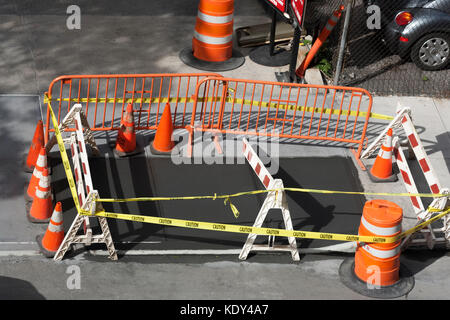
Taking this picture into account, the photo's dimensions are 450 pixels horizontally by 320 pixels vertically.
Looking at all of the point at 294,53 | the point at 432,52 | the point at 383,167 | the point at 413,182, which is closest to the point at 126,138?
the point at 294,53

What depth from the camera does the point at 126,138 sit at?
35.5 feet

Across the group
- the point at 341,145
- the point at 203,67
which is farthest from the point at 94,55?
the point at 341,145

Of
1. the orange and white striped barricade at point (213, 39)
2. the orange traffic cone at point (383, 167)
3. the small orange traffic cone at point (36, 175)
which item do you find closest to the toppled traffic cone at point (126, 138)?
the small orange traffic cone at point (36, 175)

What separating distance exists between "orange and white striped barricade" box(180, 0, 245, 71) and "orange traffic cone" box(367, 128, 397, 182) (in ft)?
11.9

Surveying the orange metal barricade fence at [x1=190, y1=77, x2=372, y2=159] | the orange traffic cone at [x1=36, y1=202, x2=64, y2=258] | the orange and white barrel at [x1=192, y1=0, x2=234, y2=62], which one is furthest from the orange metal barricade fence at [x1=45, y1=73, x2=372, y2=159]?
the orange traffic cone at [x1=36, y1=202, x2=64, y2=258]

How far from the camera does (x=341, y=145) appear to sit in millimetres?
11492

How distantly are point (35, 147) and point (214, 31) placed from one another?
4152mm

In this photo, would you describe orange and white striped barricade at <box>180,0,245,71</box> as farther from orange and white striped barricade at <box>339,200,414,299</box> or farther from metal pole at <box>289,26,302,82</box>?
orange and white striped barricade at <box>339,200,414,299</box>

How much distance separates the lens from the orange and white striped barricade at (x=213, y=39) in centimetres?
1298

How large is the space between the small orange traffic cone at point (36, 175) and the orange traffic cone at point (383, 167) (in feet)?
14.8

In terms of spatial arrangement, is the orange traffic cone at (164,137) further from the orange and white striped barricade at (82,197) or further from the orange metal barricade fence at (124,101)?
the orange and white striped barricade at (82,197)

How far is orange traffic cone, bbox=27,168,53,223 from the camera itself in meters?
9.50

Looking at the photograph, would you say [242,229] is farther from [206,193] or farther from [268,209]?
[206,193]
